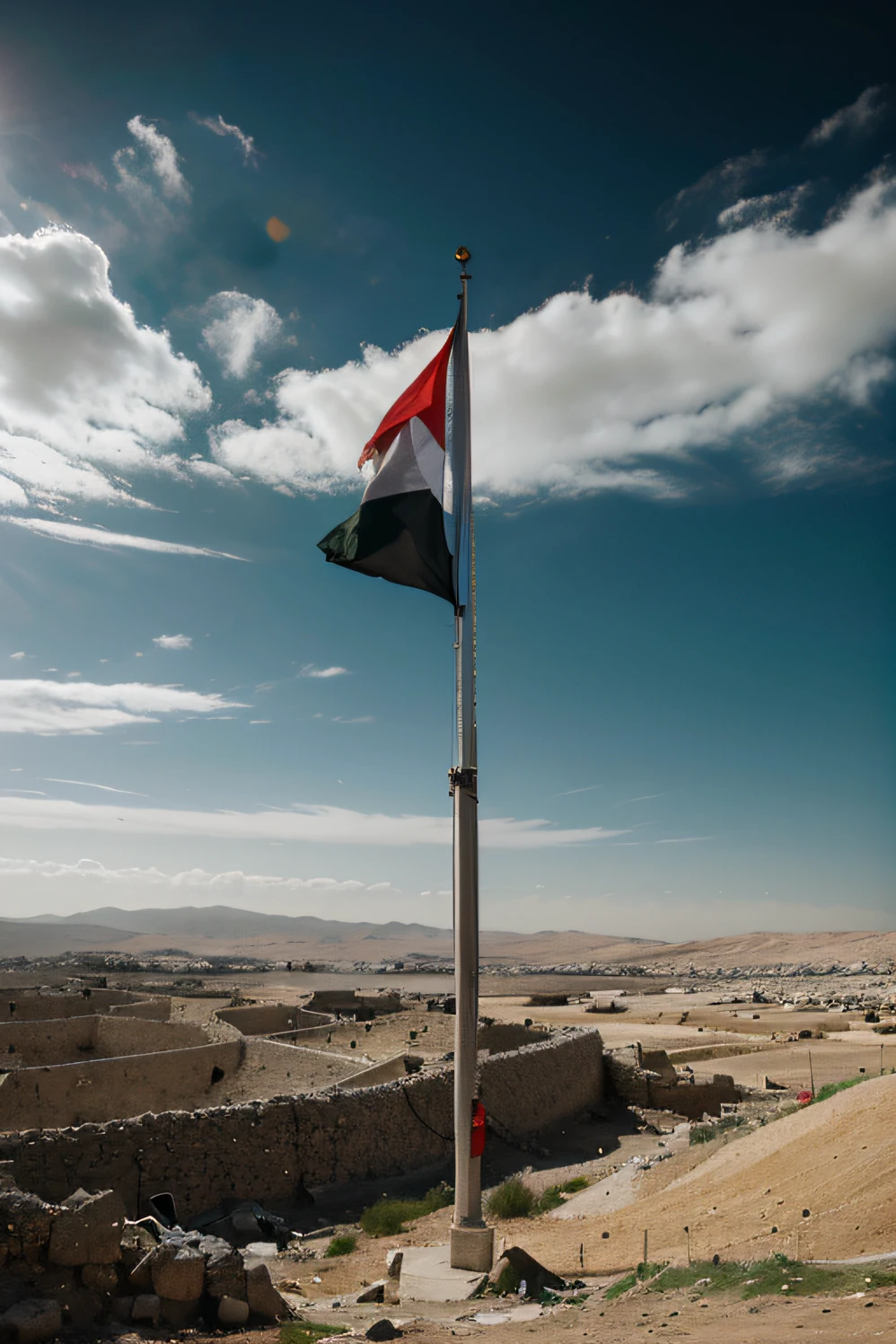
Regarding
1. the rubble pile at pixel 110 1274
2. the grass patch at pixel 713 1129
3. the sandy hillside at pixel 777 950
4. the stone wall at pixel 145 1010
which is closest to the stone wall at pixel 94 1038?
the stone wall at pixel 145 1010

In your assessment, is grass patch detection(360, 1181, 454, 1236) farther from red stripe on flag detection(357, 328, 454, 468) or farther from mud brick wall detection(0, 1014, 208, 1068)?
mud brick wall detection(0, 1014, 208, 1068)

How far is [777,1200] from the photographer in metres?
9.42

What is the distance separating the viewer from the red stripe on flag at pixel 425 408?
1112cm

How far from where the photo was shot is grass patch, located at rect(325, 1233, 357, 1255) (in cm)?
1186

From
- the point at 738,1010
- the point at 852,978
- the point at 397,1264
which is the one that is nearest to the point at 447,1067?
the point at 397,1264

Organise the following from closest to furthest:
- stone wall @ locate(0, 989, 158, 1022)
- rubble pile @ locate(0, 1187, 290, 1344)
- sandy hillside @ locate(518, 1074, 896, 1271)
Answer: rubble pile @ locate(0, 1187, 290, 1344) → sandy hillside @ locate(518, 1074, 896, 1271) → stone wall @ locate(0, 989, 158, 1022)

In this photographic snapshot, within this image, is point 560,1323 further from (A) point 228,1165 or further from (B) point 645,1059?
(B) point 645,1059

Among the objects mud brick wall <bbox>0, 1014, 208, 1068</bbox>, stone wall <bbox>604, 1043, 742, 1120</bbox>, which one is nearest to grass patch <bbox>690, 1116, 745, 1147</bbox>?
stone wall <bbox>604, 1043, 742, 1120</bbox>

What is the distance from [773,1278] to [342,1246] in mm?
7006

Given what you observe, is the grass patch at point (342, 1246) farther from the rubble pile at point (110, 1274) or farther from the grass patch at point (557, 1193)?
the rubble pile at point (110, 1274)

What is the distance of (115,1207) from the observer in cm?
793

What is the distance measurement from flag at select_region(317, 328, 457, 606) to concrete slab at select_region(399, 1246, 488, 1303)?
7.86m

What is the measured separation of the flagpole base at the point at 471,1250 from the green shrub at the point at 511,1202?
394 centimetres

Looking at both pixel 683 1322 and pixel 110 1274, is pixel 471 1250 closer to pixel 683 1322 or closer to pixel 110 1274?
pixel 683 1322
